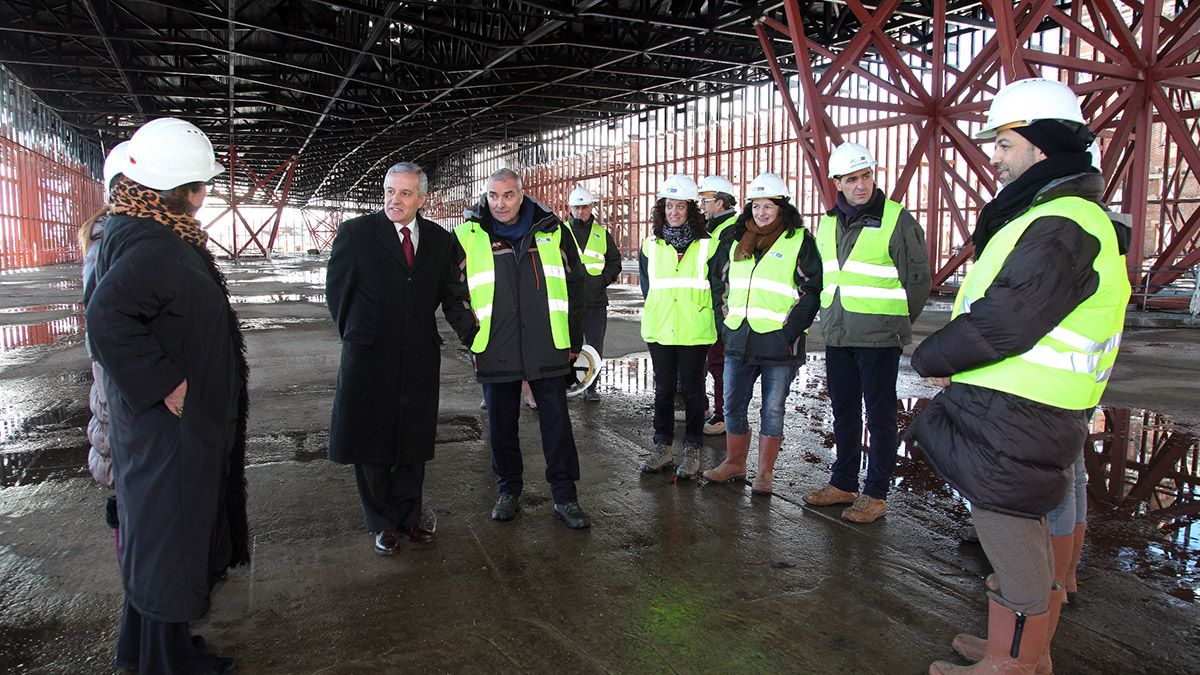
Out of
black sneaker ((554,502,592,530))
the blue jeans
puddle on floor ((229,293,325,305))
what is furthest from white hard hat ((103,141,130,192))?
puddle on floor ((229,293,325,305))

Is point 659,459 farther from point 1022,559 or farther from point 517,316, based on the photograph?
point 1022,559

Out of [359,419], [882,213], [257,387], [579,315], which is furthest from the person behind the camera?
[257,387]

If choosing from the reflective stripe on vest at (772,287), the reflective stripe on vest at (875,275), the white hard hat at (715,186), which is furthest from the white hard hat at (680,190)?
the reflective stripe on vest at (875,275)

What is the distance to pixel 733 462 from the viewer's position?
15.6 feet

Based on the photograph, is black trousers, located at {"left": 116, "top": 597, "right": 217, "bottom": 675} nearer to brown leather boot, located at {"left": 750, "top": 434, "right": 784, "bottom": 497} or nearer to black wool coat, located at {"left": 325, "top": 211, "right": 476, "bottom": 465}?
black wool coat, located at {"left": 325, "top": 211, "right": 476, "bottom": 465}

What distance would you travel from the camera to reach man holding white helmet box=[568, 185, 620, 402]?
7.09m

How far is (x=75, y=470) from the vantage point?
4.94m

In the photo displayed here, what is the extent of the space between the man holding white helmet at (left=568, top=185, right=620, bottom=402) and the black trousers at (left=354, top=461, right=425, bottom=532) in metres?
3.36

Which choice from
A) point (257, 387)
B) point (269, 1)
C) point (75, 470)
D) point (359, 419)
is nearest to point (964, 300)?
point (359, 419)

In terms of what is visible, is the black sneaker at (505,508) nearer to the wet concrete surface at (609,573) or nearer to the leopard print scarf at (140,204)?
the wet concrete surface at (609,573)

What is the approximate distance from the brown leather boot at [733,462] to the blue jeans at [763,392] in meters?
0.04

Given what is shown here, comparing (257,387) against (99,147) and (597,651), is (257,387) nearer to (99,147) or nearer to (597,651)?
(597,651)

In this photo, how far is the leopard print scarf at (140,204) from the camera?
8.03ft

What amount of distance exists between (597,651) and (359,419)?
5.37 feet
